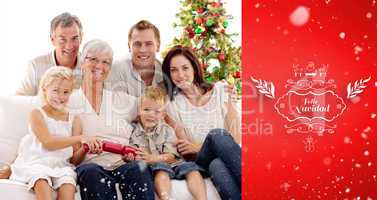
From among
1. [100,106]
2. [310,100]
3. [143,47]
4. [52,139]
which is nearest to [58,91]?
[52,139]

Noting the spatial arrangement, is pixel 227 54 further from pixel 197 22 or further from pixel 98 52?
pixel 98 52

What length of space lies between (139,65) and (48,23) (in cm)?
105

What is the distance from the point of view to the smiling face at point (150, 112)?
3162 mm

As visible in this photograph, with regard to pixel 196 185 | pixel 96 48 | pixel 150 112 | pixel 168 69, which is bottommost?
pixel 196 185

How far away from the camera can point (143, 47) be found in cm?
341

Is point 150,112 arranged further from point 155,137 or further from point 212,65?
point 212,65

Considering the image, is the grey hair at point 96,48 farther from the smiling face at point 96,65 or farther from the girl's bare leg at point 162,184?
the girl's bare leg at point 162,184

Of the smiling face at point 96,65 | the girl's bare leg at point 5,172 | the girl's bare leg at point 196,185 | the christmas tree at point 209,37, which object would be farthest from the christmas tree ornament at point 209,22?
the girl's bare leg at point 5,172

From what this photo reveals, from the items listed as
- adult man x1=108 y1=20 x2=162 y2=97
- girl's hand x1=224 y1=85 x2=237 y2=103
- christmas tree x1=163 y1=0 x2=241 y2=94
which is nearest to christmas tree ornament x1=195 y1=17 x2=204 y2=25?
christmas tree x1=163 y1=0 x2=241 y2=94

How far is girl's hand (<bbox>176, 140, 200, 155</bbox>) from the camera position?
3203mm

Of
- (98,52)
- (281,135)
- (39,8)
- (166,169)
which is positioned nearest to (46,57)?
(98,52)

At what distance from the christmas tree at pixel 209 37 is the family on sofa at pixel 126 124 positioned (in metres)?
0.59

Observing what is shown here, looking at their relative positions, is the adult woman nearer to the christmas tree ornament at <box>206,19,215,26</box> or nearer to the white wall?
the christmas tree ornament at <box>206,19,215,26</box>

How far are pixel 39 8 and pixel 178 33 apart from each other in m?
0.98
